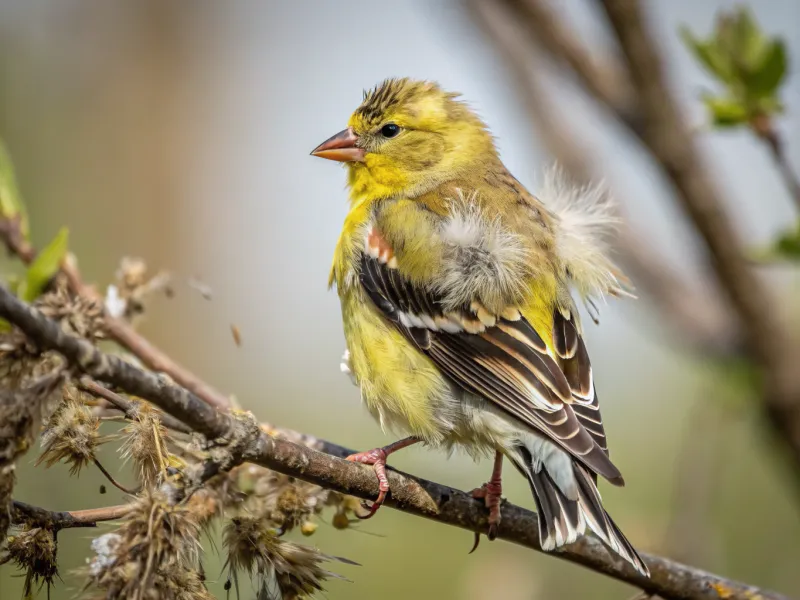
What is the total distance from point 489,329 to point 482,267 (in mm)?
218

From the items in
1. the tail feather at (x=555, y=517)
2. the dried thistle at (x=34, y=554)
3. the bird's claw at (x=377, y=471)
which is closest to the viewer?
the dried thistle at (x=34, y=554)

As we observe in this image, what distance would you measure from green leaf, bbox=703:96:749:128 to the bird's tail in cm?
126

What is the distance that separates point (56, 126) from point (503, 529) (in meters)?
8.74

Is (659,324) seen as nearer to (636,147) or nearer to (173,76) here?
(636,147)

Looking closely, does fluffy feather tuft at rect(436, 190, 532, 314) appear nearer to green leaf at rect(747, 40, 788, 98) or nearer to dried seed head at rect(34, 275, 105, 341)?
green leaf at rect(747, 40, 788, 98)

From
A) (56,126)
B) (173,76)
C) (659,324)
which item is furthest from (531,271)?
(173,76)

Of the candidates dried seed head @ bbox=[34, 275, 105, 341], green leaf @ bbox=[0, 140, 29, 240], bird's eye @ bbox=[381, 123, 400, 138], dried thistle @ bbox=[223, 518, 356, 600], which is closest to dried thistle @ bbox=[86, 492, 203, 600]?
dried thistle @ bbox=[223, 518, 356, 600]

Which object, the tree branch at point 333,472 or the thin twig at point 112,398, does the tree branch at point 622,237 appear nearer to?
the tree branch at point 333,472

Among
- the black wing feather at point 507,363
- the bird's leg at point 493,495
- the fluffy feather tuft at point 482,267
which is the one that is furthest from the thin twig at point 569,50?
the bird's leg at point 493,495

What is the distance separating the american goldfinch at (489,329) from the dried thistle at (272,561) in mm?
403

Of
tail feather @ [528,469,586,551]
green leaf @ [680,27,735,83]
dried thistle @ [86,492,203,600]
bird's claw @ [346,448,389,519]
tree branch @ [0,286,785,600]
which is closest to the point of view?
tree branch @ [0,286,785,600]

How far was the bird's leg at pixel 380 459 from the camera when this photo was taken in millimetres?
2279

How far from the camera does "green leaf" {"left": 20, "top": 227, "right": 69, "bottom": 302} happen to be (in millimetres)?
1997

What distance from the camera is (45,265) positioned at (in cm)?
202
